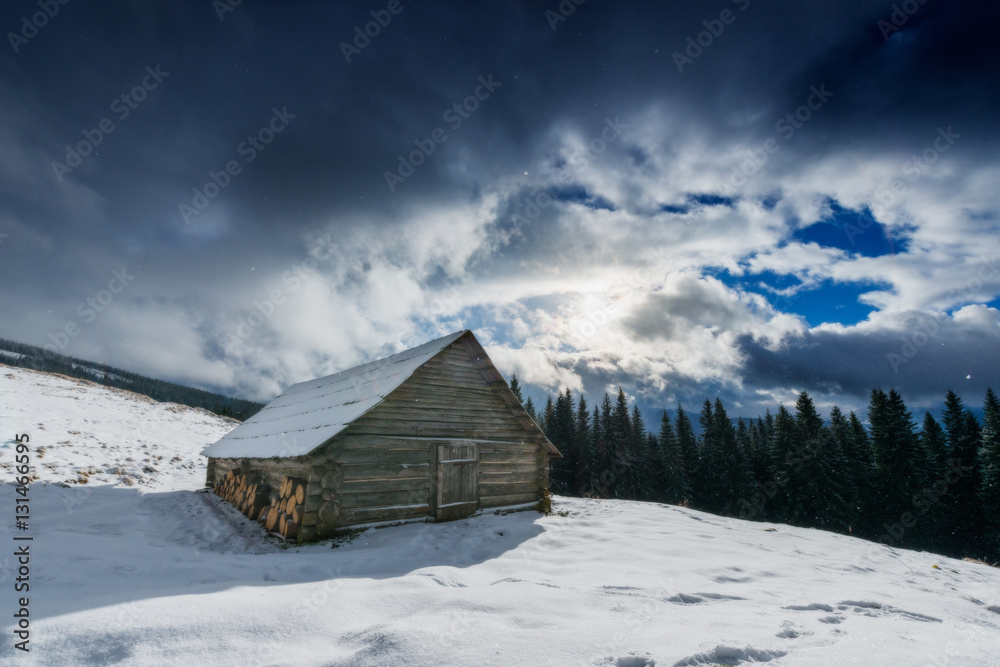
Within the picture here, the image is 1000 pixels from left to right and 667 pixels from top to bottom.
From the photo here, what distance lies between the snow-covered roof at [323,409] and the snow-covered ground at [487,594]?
2.24 m

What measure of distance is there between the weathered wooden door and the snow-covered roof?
2595mm

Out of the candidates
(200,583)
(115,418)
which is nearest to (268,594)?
(200,583)

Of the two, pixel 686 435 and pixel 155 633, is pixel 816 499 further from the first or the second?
pixel 155 633

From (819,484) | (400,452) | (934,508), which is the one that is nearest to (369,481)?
(400,452)

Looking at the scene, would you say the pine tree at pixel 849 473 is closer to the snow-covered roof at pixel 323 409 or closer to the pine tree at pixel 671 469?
the pine tree at pixel 671 469

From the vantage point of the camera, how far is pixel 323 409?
535 inches

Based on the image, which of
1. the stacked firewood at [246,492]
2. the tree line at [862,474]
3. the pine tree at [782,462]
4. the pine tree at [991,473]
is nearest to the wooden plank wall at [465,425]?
the stacked firewood at [246,492]

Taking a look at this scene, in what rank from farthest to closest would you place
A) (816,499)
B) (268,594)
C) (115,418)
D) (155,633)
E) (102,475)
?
(816,499) < (115,418) < (102,475) < (268,594) < (155,633)

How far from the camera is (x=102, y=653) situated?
9.89ft

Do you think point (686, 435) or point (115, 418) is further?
point (686, 435)

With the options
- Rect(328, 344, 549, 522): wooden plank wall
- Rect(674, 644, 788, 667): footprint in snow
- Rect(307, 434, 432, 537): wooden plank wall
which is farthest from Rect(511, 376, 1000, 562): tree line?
Rect(674, 644, 788, 667): footprint in snow

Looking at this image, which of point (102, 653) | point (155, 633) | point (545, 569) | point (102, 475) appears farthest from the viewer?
point (102, 475)

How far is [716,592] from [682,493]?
46.5 m

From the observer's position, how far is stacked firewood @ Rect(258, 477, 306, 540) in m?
9.55
